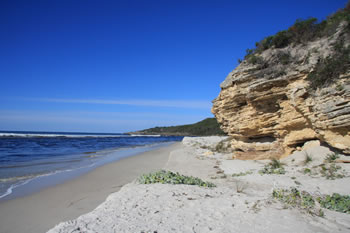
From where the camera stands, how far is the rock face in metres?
7.82

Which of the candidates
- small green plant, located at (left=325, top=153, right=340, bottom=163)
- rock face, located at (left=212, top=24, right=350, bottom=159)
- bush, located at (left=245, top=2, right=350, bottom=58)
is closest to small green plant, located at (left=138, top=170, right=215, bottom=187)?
small green plant, located at (left=325, top=153, right=340, bottom=163)

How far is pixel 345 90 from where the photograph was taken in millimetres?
7359

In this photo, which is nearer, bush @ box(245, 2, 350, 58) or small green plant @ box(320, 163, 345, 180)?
small green plant @ box(320, 163, 345, 180)

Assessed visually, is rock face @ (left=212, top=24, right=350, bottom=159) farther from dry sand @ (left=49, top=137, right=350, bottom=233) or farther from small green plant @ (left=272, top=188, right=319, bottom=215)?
small green plant @ (left=272, top=188, right=319, bottom=215)

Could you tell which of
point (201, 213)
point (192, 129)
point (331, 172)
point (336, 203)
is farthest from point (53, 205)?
point (192, 129)

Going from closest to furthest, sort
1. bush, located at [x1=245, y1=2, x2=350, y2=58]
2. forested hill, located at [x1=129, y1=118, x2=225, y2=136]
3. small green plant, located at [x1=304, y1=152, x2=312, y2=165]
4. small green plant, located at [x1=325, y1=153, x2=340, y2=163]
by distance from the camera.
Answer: small green plant, located at [x1=325, y1=153, x2=340, y2=163]
small green plant, located at [x1=304, y1=152, x2=312, y2=165]
bush, located at [x1=245, y1=2, x2=350, y2=58]
forested hill, located at [x1=129, y1=118, x2=225, y2=136]

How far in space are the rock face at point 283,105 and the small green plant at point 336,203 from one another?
3.98 m

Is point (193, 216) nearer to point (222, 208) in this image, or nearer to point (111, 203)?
point (222, 208)

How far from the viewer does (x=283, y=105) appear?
34.7 ft

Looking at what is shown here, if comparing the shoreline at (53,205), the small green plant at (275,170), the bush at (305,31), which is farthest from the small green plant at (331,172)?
the shoreline at (53,205)

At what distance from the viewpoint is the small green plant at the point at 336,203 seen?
14.2ft

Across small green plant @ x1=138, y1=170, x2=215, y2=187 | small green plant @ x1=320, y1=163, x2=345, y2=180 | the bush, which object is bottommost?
small green plant @ x1=138, y1=170, x2=215, y2=187

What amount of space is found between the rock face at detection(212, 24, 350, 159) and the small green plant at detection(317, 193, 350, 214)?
13.1ft

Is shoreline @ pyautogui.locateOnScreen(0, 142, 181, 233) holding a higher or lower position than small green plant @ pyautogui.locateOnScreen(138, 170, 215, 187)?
lower
